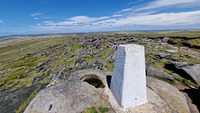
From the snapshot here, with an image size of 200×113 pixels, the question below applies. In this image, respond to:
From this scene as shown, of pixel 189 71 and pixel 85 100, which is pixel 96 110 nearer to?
pixel 85 100

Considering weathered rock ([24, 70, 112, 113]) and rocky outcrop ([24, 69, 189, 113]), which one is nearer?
weathered rock ([24, 70, 112, 113])

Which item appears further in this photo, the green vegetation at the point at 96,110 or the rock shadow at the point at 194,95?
the rock shadow at the point at 194,95

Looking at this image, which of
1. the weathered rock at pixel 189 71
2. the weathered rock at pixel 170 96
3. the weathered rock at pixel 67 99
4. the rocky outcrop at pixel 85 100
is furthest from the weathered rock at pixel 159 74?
the weathered rock at pixel 67 99

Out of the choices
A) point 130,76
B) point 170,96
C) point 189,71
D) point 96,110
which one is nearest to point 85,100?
point 96,110

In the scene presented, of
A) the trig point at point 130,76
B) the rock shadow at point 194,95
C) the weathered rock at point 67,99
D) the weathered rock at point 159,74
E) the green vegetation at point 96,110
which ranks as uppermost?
the trig point at point 130,76

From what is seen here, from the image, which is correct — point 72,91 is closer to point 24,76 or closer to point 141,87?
point 141,87

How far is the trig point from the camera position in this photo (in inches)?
773

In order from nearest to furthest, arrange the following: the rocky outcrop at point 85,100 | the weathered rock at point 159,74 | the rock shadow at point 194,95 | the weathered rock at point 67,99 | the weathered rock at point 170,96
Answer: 1. the weathered rock at point 67,99
2. the rocky outcrop at point 85,100
3. the weathered rock at point 170,96
4. the rock shadow at point 194,95
5. the weathered rock at point 159,74

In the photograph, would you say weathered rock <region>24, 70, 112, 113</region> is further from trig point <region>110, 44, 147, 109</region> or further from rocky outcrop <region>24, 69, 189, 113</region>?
trig point <region>110, 44, 147, 109</region>

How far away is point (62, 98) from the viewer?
21.4 metres

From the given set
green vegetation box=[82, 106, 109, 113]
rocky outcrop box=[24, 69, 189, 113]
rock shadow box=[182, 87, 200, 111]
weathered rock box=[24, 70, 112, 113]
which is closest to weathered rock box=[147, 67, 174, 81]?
rock shadow box=[182, 87, 200, 111]

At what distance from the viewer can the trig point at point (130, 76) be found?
773 inches

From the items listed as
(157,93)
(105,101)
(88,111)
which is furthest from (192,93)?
(88,111)

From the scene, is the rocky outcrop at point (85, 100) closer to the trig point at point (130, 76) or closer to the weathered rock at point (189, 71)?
the trig point at point (130, 76)
